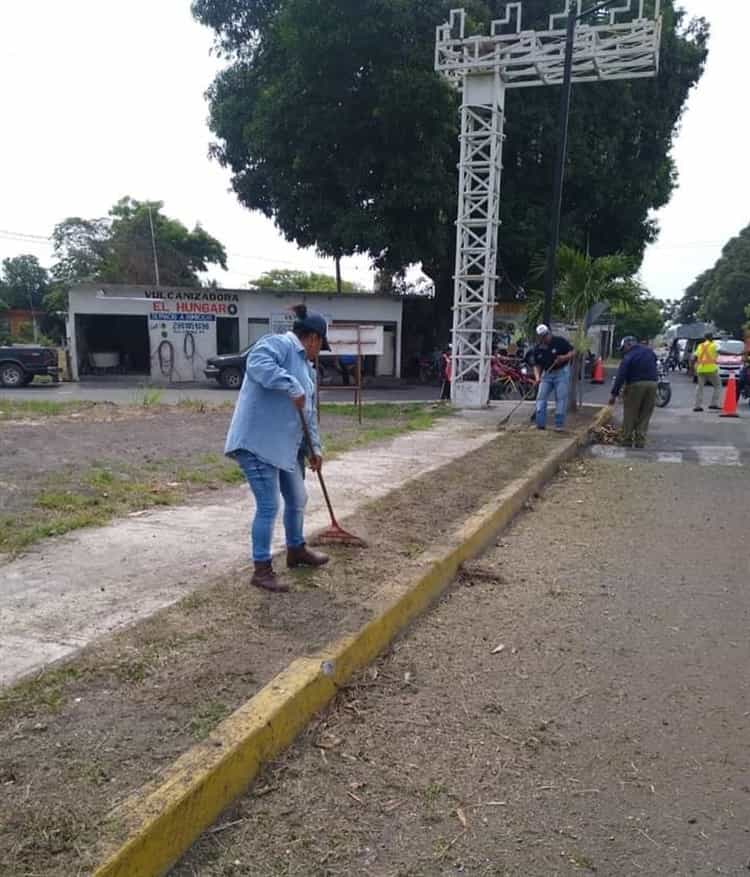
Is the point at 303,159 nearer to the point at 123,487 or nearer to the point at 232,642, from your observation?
the point at 123,487

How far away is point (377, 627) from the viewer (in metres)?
3.98

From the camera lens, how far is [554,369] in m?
11.7

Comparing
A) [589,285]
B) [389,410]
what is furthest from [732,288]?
[389,410]

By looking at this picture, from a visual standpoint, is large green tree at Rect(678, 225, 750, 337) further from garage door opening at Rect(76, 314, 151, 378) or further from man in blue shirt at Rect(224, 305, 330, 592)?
man in blue shirt at Rect(224, 305, 330, 592)

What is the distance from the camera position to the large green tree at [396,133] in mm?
21250

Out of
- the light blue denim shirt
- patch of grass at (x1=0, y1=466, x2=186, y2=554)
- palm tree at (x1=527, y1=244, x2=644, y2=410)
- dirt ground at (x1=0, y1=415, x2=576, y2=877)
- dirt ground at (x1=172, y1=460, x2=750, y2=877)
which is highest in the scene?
palm tree at (x1=527, y1=244, x2=644, y2=410)

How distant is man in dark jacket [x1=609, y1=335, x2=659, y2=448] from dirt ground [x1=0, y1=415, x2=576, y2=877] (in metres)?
7.04

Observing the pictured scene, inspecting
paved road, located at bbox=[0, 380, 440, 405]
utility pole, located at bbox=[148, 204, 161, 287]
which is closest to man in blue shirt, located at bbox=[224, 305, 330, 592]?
paved road, located at bbox=[0, 380, 440, 405]

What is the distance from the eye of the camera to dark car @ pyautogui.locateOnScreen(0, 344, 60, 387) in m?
22.4

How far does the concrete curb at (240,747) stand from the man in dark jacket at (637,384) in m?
7.27

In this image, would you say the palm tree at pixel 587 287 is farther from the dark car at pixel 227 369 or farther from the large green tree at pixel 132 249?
the large green tree at pixel 132 249

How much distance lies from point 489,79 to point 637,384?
7835mm

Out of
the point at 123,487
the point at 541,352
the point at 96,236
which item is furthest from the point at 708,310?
the point at 123,487

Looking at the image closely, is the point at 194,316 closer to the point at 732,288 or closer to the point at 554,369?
the point at 554,369
